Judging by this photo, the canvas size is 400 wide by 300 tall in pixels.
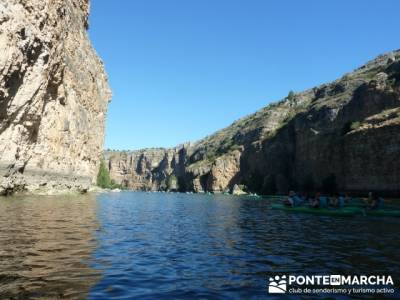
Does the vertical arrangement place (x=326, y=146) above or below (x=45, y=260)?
above

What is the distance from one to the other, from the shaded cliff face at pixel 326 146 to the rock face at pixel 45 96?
46.8 meters

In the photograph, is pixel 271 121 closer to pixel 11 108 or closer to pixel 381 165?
pixel 381 165

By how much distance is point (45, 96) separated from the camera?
45906mm

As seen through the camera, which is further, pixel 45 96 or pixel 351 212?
pixel 45 96

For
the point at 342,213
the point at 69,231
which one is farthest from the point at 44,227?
the point at 342,213

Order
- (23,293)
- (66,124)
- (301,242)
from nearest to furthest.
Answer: (23,293), (301,242), (66,124)

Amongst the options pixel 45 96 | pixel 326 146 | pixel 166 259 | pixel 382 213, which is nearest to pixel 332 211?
pixel 382 213

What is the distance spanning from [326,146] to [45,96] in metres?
60.3

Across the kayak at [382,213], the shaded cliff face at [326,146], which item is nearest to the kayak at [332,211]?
the kayak at [382,213]

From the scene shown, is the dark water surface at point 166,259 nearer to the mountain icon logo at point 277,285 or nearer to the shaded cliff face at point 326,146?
the mountain icon logo at point 277,285

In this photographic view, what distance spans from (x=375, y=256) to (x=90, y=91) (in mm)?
64545

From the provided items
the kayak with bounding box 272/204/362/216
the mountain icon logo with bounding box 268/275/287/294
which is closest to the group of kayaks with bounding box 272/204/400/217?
the kayak with bounding box 272/204/362/216

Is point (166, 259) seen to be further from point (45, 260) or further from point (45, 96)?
point (45, 96)

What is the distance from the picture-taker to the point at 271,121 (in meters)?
139
